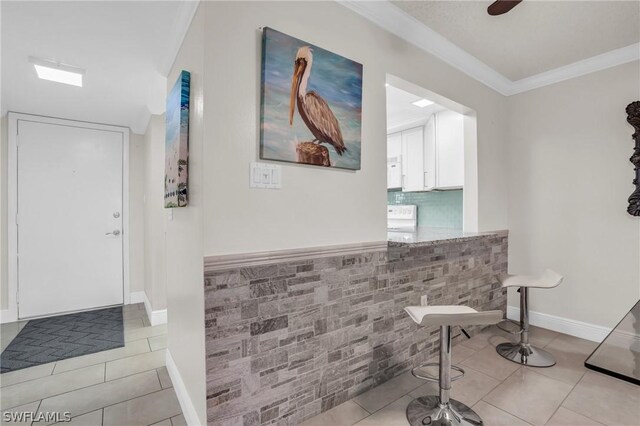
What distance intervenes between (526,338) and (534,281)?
0.49 meters

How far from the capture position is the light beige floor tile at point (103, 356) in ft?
8.02

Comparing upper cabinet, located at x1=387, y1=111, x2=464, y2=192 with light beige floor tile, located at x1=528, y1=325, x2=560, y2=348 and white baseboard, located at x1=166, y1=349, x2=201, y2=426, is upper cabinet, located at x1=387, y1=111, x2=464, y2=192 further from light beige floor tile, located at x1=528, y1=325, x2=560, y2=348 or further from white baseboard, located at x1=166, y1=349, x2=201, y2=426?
white baseboard, located at x1=166, y1=349, x2=201, y2=426

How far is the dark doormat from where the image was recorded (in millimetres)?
2590

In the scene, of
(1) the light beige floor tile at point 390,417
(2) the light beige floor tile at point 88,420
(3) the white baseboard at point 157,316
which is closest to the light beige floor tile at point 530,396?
(1) the light beige floor tile at point 390,417

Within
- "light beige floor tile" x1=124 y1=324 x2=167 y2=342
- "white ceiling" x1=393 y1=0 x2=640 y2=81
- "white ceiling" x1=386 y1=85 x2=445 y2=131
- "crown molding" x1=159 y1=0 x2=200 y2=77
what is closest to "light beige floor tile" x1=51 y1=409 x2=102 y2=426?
"light beige floor tile" x1=124 y1=324 x2=167 y2=342

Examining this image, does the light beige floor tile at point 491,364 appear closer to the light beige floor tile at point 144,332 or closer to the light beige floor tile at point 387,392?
the light beige floor tile at point 387,392

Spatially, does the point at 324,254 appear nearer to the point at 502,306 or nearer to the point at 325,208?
the point at 325,208

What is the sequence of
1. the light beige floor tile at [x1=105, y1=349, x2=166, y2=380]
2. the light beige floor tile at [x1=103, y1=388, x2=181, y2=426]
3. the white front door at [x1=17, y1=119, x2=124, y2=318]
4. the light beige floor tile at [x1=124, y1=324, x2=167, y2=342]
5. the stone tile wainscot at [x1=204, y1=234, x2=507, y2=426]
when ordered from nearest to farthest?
the stone tile wainscot at [x1=204, y1=234, x2=507, y2=426] < the light beige floor tile at [x1=103, y1=388, x2=181, y2=426] < the light beige floor tile at [x1=105, y1=349, x2=166, y2=380] < the light beige floor tile at [x1=124, y1=324, x2=167, y2=342] < the white front door at [x1=17, y1=119, x2=124, y2=318]

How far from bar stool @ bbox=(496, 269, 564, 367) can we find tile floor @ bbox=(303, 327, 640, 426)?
0.07 m

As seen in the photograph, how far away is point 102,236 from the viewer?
3990mm

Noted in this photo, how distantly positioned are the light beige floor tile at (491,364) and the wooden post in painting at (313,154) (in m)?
1.95

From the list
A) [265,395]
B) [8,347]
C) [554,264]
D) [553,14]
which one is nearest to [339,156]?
[265,395]

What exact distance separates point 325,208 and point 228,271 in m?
0.66

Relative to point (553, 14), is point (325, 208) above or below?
below
